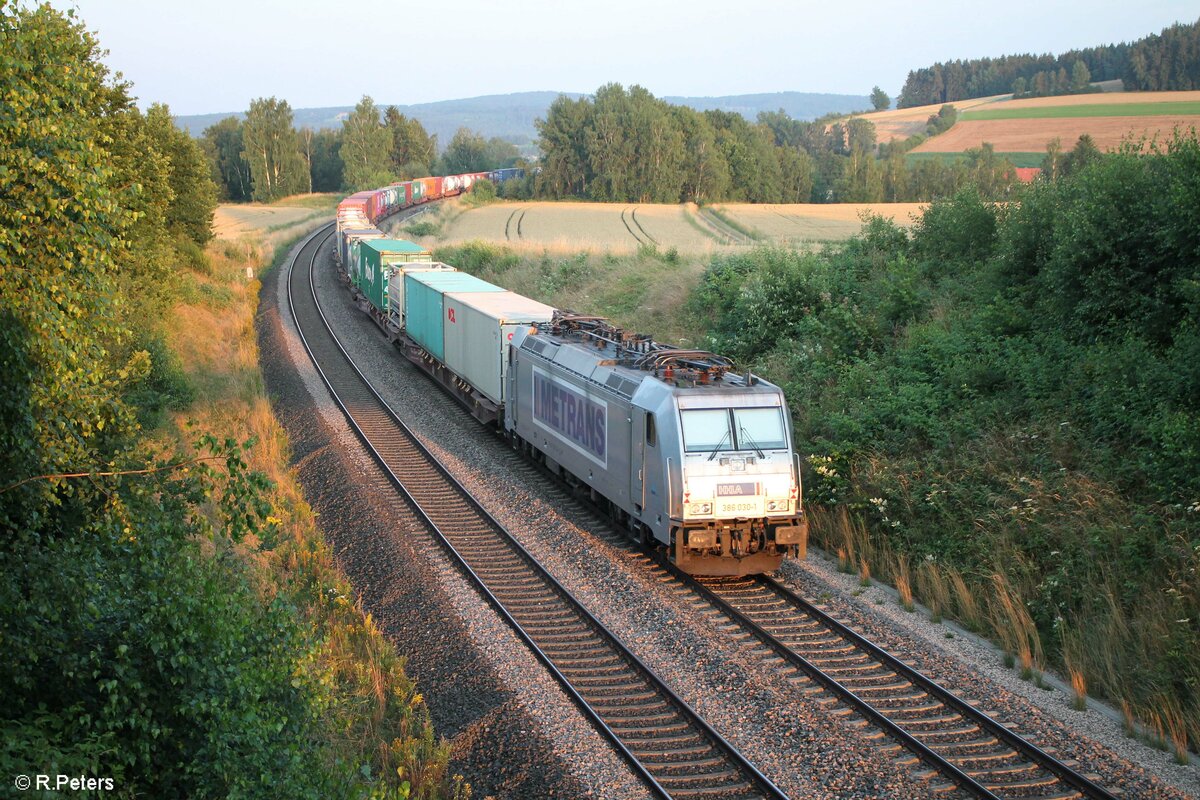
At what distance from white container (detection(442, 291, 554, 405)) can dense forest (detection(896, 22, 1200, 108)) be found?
2125 inches

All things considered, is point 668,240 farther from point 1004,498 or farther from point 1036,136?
point 1004,498

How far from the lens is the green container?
108 ft

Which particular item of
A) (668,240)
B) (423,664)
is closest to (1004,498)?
(423,664)

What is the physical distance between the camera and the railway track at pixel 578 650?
9.09m

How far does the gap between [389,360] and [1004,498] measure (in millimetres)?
21095

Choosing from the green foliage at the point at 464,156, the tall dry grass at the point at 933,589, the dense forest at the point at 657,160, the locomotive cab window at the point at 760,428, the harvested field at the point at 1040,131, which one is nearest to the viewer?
the tall dry grass at the point at 933,589

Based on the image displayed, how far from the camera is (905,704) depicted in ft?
33.9

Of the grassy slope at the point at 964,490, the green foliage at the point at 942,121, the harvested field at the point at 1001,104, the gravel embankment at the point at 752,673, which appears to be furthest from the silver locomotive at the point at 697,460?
the green foliage at the point at 942,121

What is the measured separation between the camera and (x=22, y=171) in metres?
7.29

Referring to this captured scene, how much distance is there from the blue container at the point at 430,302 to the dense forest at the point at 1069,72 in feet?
171

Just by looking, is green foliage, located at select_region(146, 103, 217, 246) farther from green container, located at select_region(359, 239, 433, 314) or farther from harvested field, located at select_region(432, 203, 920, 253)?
harvested field, located at select_region(432, 203, 920, 253)

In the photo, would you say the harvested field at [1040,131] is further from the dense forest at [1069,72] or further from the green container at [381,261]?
the green container at [381,261]

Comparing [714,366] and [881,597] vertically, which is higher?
[714,366]

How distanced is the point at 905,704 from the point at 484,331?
1319cm
